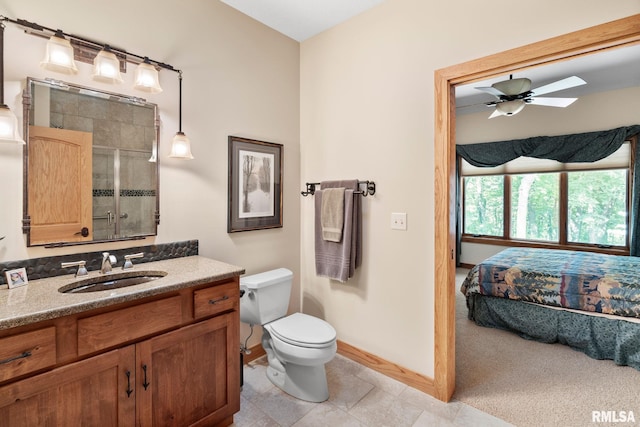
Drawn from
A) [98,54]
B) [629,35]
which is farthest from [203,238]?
[629,35]

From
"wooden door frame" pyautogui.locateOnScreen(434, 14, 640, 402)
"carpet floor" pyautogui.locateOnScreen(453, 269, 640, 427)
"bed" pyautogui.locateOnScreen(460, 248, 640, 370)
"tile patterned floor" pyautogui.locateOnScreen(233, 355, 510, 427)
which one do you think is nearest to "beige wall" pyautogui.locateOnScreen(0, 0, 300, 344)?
"tile patterned floor" pyautogui.locateOnScreen(233, 355, 510, 427)

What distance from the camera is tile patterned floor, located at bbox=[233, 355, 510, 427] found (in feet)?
5.77

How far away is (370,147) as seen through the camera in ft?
7.51

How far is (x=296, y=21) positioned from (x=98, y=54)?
1.45 meters

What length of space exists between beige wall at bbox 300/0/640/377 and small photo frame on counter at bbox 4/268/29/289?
190 centimetres

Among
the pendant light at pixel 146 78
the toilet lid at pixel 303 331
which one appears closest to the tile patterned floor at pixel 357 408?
the toilet lid at pixel 303 331

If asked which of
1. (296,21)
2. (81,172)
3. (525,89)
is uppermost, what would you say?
(296,21)

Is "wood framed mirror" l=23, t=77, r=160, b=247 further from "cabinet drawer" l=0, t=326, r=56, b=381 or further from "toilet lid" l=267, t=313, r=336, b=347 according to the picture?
"toilet lid" l=267, t=313, r=336, b=347

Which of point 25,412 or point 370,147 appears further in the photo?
point 370,147

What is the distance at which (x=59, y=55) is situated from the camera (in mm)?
1433

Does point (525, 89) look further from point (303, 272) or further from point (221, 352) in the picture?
point (221, 352)

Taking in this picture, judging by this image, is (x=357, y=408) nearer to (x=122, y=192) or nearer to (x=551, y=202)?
(x=122, y=192)

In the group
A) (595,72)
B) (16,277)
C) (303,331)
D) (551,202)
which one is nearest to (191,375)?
(303,331)

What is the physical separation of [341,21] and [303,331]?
2342 millimetres
